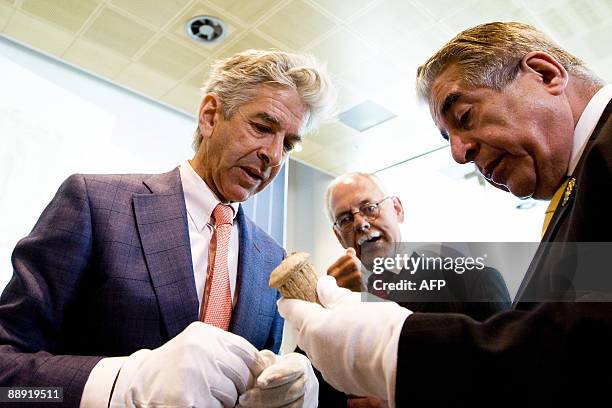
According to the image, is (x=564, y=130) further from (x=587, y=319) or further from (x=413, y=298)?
(x=413, y=298)

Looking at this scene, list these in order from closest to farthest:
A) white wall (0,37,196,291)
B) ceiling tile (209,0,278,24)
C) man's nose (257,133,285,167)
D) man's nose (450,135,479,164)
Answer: man's nose (450,135,479,164)
man's nose (257,133,285,167)
white wall (0,37,196,291)
ceiling tile (209,0,278,24)

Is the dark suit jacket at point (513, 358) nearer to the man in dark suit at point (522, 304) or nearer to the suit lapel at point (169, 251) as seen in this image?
the man in dark suit at point (522, 304)

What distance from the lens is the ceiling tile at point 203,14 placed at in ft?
10.6

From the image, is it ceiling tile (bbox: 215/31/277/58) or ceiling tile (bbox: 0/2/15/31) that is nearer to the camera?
ceiling tile (bbox: 0/2/15/31)

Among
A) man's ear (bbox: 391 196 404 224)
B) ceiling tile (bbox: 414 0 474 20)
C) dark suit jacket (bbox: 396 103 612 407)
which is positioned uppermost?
ceiling tile (bbox: 414 0 474 20)

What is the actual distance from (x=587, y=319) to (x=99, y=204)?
1149mm

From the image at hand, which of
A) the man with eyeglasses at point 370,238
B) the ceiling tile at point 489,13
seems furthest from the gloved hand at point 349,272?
the ceiling tile at point 489,13

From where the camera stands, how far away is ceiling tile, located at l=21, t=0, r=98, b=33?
321 centimetres

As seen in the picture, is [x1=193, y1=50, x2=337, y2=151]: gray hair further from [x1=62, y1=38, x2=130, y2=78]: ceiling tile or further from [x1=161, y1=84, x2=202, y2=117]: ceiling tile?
[x1=161, y1=84, x2=202, y2=117]: ceiling tile

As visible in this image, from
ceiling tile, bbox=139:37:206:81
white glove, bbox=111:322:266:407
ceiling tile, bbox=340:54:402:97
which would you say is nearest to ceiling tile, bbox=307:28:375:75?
ceiling tile, bbox=340:54:402:97

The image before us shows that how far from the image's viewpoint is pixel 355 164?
545cm

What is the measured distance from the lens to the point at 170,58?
375cm

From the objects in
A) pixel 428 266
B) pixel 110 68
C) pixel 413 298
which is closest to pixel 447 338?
pixel 413 298

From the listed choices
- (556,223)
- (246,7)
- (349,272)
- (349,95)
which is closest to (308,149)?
(349,95)
